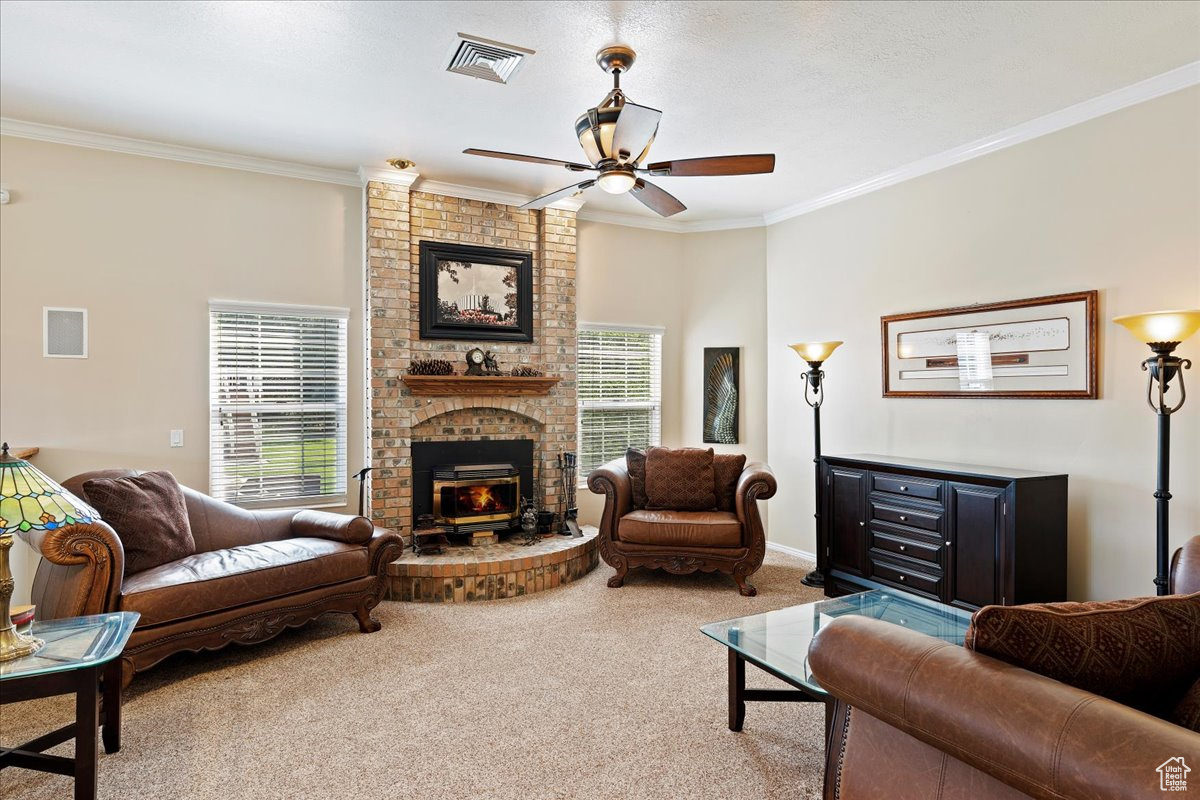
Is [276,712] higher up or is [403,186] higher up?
[403,186]

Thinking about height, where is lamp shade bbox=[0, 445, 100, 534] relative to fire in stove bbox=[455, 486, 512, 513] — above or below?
above

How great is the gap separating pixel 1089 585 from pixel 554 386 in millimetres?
3773

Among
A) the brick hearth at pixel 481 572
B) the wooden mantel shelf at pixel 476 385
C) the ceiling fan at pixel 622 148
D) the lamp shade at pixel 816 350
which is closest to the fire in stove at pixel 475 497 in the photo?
the brick hearth at pixel 481 572

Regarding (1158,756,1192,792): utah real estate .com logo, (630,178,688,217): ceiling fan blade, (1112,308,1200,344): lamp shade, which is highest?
(630,178,688,217): ceiling fan blade

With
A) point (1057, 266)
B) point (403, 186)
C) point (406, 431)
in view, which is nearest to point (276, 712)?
point (406, 431)

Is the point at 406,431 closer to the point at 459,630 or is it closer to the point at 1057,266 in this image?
the point at 459,630

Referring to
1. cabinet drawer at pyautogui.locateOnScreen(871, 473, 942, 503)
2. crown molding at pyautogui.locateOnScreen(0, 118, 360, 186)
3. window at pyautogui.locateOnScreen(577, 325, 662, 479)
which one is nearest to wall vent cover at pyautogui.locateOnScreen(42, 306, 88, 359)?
crown molding at pyautogui.locateOnScreen(0, 118, 360, 186)

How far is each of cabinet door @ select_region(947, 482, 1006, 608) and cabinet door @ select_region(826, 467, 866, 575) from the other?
2.01 feet

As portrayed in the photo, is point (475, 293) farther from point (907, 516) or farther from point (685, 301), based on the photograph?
point (907, 516)

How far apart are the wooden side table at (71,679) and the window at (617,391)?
3.94 meters

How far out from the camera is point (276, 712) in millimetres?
2756

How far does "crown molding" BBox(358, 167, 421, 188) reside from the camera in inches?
183

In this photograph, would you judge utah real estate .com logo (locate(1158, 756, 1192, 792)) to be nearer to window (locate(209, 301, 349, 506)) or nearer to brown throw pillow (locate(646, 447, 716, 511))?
brown throw pillow (locate(646, 447, 716, 511))

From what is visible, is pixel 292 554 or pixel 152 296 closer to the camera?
pixel 292 554
